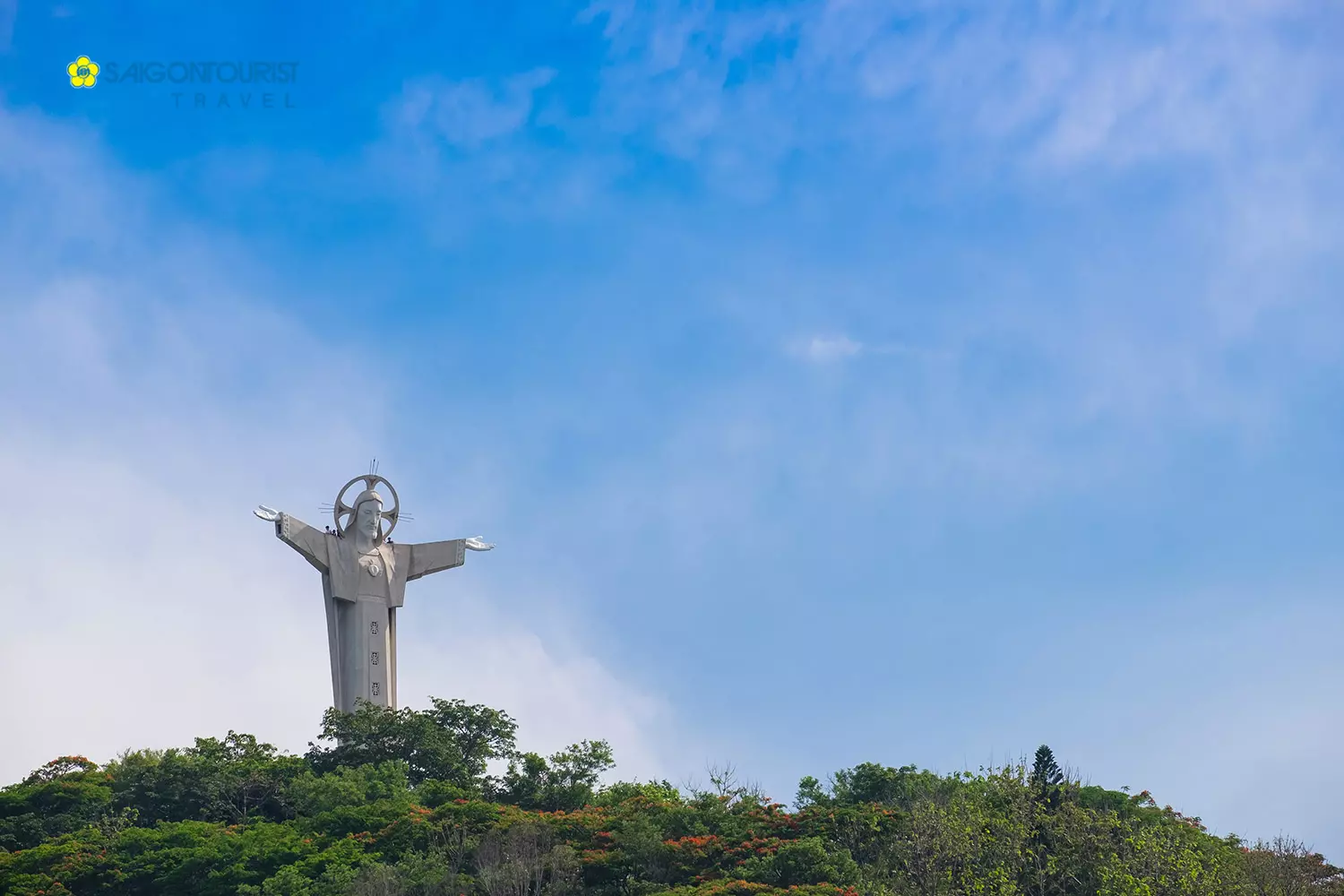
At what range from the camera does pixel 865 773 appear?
34000mm

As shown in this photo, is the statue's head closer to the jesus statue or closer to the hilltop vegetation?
the jesus statue

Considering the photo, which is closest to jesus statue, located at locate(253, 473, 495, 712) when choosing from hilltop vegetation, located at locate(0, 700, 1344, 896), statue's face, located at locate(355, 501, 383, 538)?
statue's face, located at locate(355, 501, 383, 538)

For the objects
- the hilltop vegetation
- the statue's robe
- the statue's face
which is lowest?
the hilltop vegetation

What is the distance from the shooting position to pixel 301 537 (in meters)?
43.0

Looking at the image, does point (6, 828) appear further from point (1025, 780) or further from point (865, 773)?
point (1025, 780)

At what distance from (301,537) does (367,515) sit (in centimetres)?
229

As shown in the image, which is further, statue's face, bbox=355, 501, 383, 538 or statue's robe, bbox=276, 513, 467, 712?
statue's face, bbox=355, 501, 383, 538

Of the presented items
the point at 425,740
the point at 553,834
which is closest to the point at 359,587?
the point at 425,740

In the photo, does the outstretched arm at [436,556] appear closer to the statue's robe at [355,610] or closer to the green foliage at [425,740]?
the statue's robe at [355,610]

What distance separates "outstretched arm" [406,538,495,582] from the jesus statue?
426 mm

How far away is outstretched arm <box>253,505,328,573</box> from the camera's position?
4238 centimetres

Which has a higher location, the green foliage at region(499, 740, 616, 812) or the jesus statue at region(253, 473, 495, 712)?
the jesus statue at region(253, 473, 495, 712)

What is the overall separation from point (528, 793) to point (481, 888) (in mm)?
9767

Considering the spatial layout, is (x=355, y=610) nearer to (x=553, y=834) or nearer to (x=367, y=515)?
(x=367, y=515)
